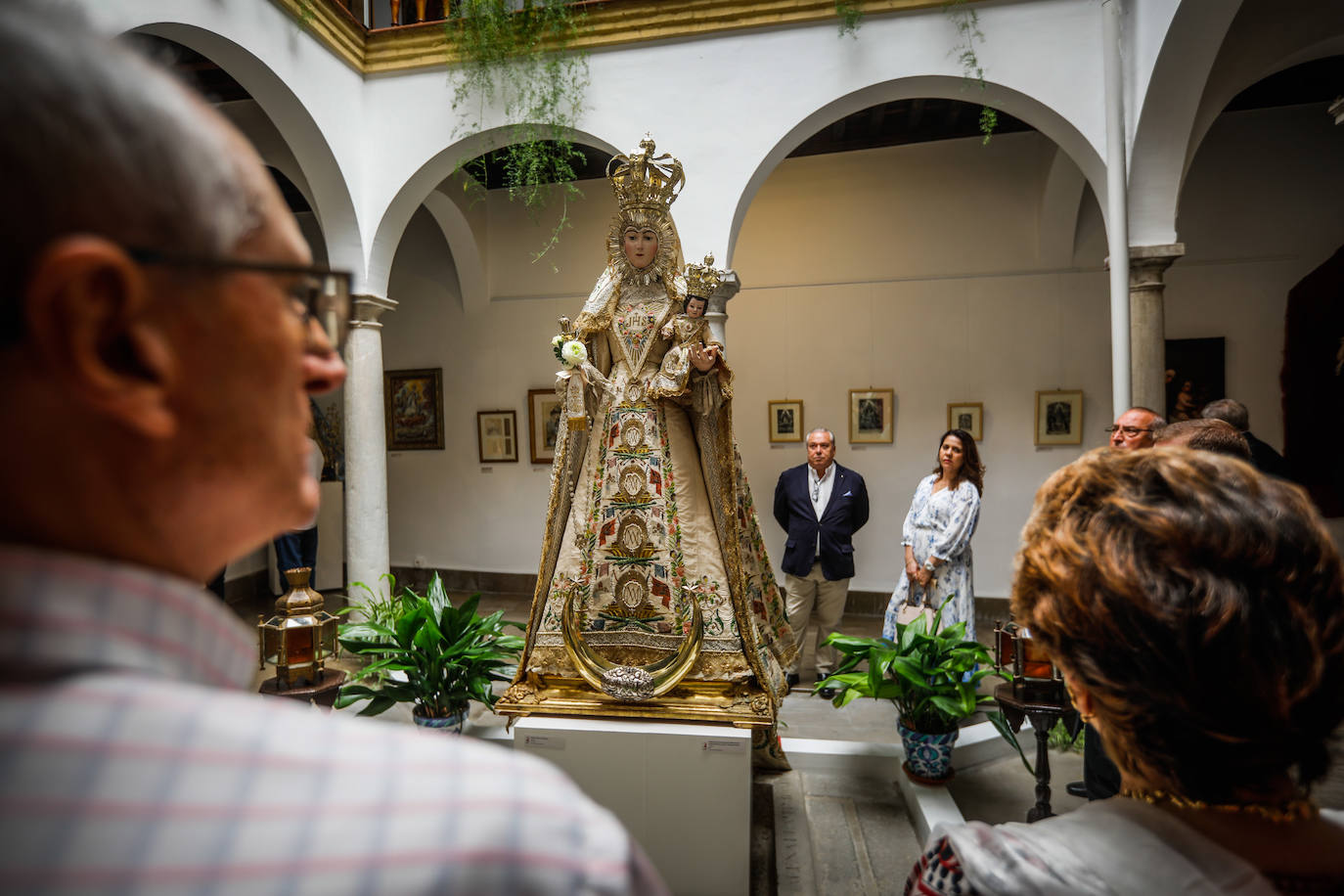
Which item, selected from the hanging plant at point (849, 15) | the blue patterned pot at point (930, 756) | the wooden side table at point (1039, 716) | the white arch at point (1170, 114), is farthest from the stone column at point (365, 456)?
the white arch at point (1170, 114)

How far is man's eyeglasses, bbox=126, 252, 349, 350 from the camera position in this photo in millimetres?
405

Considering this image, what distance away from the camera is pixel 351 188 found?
17.9ft

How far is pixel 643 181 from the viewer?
312cm

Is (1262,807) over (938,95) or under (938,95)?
under

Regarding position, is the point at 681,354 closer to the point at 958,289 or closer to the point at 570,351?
the point at 570,351

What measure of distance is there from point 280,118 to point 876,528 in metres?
6.14

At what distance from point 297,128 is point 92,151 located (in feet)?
18.7

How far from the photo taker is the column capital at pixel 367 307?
5.57 metres

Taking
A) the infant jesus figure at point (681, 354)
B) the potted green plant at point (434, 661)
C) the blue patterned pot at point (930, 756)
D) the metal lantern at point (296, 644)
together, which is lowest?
the blue patterned pot at point (930, 756)

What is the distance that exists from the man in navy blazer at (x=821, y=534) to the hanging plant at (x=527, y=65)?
8.29ft

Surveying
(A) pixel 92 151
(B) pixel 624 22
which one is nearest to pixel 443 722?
(A) pixel 92 151

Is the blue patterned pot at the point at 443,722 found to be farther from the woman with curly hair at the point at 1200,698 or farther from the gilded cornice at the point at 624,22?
the gilded cornice at the point at 624,22

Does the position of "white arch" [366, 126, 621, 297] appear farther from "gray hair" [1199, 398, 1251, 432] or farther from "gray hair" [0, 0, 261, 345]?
"gray hair" [0, 0, 261, 345]

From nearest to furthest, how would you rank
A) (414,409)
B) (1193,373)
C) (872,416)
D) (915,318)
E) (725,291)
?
(725,291) → (1193,373) → (915,318) → (872,416) → (414,409)
